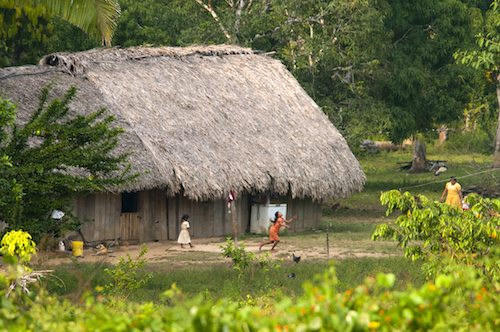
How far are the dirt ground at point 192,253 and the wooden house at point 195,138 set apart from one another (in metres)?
0.53

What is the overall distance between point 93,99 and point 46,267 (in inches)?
171

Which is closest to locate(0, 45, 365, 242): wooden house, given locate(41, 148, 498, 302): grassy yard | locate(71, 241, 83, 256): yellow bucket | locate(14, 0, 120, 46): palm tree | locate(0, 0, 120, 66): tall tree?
locate(71, 241, 83, 256): yellow bucket

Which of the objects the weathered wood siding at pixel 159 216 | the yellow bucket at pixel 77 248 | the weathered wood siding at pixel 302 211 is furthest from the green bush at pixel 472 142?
the yellow bucket at pixel 77 248

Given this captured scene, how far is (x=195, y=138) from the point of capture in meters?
12.9

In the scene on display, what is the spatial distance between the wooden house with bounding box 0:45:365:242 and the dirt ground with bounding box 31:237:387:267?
1.74 ft

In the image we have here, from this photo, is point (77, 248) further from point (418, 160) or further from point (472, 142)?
point (472, 142)

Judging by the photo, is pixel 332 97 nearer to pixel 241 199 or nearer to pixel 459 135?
pixel 241 199

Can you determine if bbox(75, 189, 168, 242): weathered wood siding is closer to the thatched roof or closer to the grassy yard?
the thatched roof

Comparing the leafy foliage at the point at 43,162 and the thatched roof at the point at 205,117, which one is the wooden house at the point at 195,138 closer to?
the thatched roof at the point at 205,117

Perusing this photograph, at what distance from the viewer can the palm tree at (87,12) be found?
9582 millimetres

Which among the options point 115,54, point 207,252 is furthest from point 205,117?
point 207,252

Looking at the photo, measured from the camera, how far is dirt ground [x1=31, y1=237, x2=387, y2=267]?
34.6ft

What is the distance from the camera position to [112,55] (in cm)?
1405

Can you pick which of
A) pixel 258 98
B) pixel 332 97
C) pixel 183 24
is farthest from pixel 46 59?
pixel 332 97
